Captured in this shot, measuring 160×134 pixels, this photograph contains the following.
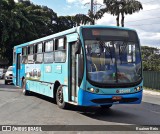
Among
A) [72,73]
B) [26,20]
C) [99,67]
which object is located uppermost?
[26,20]

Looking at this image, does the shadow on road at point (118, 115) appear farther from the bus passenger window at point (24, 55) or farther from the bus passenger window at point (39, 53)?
the bus passenger window at point (24, 55)

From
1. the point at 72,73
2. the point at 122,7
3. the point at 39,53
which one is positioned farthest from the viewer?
the point at 122,7

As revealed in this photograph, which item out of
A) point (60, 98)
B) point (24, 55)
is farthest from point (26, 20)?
point (60, 98)

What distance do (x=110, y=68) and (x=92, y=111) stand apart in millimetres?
2425

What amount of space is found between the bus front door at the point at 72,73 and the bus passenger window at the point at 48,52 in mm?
2253

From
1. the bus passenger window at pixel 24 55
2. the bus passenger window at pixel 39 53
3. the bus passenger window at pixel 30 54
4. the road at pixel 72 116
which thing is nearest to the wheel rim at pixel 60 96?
the road at pixel 72 116

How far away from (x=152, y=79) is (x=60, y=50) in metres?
18.3

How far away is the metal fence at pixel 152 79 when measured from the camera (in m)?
29.0

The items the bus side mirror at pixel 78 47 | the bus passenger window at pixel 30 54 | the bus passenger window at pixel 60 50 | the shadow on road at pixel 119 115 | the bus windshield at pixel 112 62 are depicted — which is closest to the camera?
the shadow on road at pixel 119 115

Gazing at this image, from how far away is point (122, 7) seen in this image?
3884 cm

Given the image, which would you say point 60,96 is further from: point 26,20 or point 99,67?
point 26,20

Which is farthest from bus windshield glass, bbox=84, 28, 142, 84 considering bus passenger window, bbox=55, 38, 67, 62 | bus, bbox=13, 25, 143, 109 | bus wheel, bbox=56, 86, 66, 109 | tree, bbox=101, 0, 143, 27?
tree, bbox=101, 0, 143, 27

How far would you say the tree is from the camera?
37.8m

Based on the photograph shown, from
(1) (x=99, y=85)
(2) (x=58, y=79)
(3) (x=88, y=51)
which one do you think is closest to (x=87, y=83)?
(1) (x=99, y=85)
